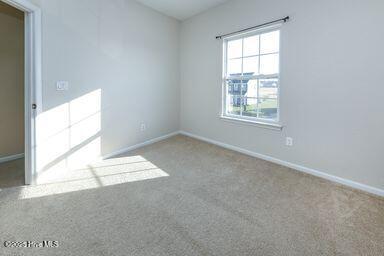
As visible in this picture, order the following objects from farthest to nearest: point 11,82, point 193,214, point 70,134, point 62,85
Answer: point 11,82, point 70,134, point 62,85, point 193,214

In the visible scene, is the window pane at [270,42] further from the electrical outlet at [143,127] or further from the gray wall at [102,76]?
the electrical outlet at [143,127]

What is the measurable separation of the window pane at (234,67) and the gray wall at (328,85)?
0.56 metres

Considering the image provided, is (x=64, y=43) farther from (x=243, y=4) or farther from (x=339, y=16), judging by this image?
(x=339, y=16)

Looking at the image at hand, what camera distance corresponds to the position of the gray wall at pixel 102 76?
103 inches

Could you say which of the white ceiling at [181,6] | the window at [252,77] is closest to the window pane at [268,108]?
the window at [252,77]

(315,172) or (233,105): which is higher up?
(233,105)

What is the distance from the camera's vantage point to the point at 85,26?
9.58ft

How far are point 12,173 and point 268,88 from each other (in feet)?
12.7

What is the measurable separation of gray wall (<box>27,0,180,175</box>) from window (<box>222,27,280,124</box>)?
138 cm

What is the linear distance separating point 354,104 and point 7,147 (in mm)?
4931

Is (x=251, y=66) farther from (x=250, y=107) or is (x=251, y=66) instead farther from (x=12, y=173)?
(x=12, y=173)

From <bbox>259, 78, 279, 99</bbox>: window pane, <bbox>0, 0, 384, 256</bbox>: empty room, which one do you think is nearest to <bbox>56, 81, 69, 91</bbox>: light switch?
<bbox>0, 0, 384, 256</bbox>: empty room

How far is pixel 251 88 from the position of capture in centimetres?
355

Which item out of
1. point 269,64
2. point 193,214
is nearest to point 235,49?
point 269,64
